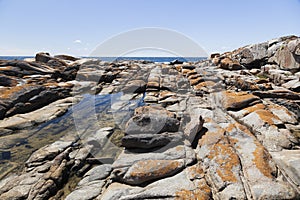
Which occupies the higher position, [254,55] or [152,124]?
[254,55]

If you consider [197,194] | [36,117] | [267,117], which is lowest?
[36,117]

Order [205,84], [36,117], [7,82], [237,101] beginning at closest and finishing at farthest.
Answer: [237,101] → [36,117] → [205,84] → [7,82]

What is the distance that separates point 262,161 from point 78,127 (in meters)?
9.79

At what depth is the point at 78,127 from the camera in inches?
435

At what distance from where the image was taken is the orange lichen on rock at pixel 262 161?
5.41 metres

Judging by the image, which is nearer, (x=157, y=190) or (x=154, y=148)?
(x=157, y=190)

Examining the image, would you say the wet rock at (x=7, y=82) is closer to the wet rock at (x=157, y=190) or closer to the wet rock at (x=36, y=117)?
the wet rock at (x=36, y=117)

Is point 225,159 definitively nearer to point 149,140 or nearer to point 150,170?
point 150,170

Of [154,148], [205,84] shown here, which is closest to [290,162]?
[154,148]

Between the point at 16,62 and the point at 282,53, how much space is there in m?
35.1

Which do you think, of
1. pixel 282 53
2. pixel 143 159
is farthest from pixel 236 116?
pixel 282 53

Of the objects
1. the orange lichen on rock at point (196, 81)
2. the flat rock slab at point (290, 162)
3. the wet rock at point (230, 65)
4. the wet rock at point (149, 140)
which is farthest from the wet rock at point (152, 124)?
the wet rock at point (230, 65)

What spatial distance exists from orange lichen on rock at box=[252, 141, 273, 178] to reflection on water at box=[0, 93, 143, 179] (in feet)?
18.2

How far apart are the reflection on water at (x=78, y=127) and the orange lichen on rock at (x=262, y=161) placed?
218 inches
